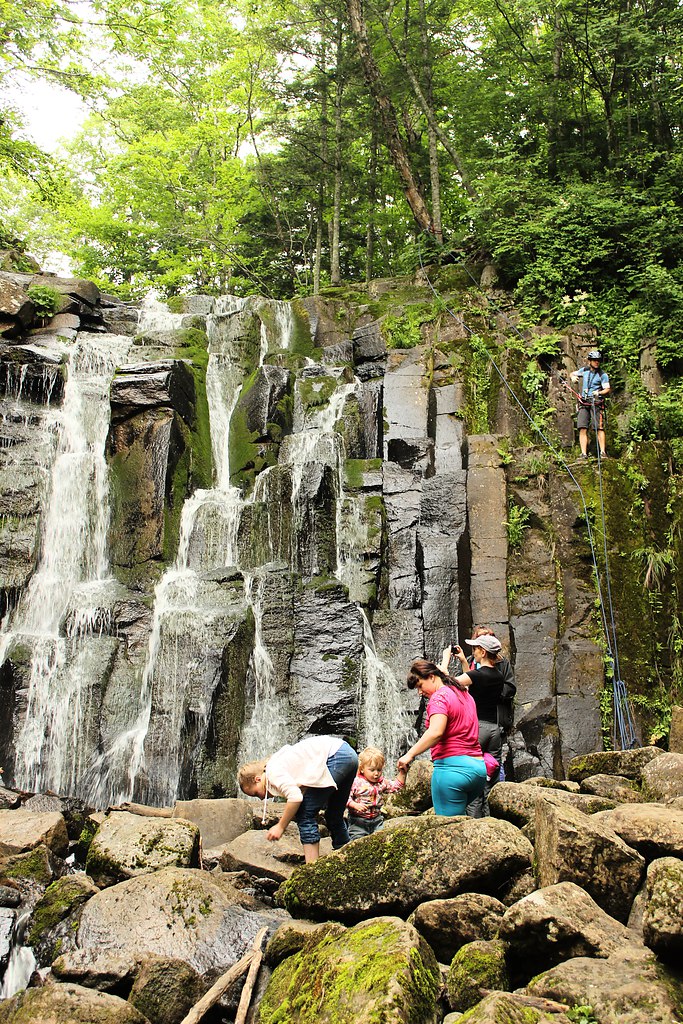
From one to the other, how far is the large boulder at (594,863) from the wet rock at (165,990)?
2.30 metres

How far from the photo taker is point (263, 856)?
22.1ft

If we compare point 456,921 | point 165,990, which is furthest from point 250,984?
point 456,921

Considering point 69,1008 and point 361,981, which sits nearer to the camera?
point 361,981

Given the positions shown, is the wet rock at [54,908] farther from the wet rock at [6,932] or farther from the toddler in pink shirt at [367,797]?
the toddler in pink shirt at [367,797]

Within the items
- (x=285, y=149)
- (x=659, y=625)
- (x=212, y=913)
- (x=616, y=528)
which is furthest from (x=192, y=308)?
(x=212, y=913)

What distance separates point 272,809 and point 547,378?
9516 millimetres

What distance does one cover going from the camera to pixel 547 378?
562 inches

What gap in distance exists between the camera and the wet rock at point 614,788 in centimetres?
632

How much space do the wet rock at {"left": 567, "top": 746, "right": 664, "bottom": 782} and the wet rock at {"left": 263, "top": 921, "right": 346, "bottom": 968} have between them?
14.0 feet

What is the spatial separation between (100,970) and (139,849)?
48.0 inches

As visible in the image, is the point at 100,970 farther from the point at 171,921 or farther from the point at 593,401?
the point at 593,401

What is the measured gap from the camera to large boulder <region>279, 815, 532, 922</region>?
173 inches

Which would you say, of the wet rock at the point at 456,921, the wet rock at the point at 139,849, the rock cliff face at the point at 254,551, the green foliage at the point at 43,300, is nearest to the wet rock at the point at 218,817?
the rock cliff face at the point at 254,551

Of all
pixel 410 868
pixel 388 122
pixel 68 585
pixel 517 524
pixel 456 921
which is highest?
pixel 388 122
